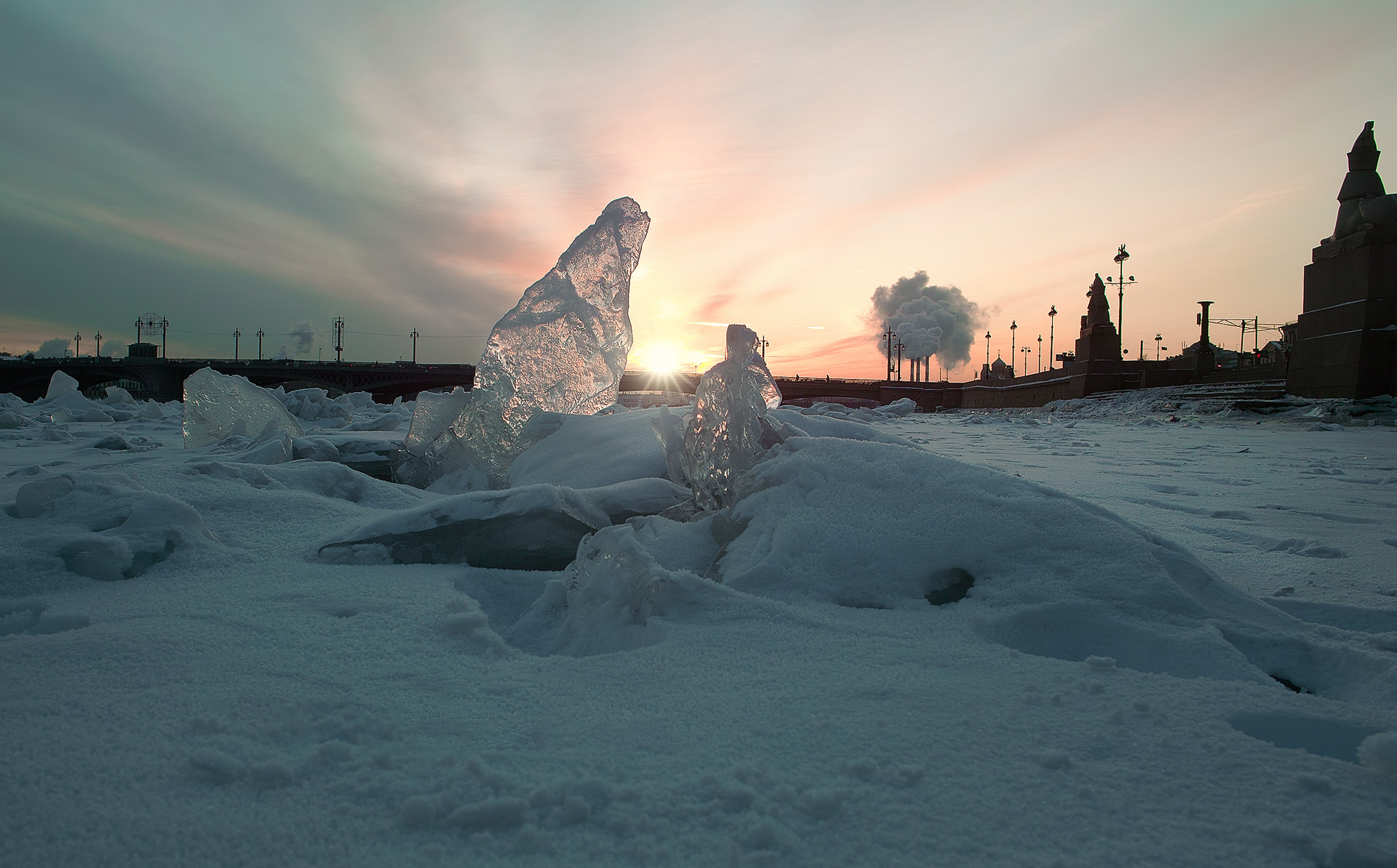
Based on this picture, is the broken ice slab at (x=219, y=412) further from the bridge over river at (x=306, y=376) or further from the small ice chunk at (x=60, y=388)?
the bridge over river at (x=306, y=376)

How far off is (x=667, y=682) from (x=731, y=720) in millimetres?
202

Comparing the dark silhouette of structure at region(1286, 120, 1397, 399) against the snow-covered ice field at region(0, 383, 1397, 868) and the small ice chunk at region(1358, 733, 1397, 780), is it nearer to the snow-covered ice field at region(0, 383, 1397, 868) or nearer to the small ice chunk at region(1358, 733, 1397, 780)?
the snow-covered ice field at region(0, 383, 1397, 868)

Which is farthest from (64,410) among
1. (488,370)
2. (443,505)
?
(443,505)

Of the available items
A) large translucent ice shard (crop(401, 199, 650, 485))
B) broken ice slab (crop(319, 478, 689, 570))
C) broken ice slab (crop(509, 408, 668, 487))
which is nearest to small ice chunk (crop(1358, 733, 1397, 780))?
broken ice slab (crop(319, 478, 689, 570))

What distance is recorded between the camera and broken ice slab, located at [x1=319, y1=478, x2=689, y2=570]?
7.65 ft

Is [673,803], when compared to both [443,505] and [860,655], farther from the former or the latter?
[443,505]

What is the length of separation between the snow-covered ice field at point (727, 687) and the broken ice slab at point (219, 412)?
3868 mm

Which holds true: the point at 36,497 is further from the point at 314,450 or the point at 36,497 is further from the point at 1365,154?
the point at 1365,154

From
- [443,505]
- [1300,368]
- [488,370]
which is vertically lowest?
[443,505]

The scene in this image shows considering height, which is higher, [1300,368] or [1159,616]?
[1300,368]

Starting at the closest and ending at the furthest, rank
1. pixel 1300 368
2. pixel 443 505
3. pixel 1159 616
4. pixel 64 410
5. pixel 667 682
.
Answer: pixel 667 682 < pixel 1159 616 < pixel 443 505 < pixel 64 410 < pixel 1300 368

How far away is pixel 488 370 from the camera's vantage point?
15.5 ft

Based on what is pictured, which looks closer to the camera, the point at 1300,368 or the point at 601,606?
the point at 601,606

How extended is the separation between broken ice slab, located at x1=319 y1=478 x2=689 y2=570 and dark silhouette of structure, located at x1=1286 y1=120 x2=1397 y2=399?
16.3 metres
